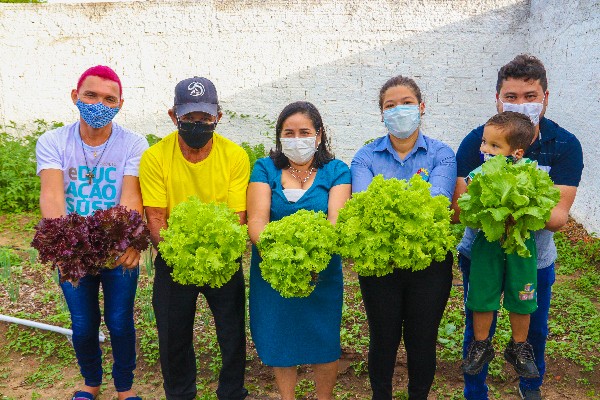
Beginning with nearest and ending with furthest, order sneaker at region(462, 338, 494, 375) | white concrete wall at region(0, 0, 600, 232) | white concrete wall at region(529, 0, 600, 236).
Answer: sneaker at region(462, 338, 494, 375) < white concrete wall at region(529, 0, 600, 236) < white concrete wall at region(0, 0, 600, 232)

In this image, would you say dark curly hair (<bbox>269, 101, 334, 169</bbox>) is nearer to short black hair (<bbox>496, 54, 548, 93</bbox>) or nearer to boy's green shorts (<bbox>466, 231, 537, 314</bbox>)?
boy's green shorts (<bbox>466, 231, 537, 314</bbox>)

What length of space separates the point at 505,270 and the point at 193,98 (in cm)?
243

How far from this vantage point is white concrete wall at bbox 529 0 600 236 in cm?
754

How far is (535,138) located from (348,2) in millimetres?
6316

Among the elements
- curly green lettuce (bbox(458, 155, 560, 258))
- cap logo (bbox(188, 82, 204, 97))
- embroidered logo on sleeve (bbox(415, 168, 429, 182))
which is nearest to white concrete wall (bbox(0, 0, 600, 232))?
embroidered logo on sleeve (bbox(415, 168, 429, 182))

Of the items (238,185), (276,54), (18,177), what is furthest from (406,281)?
(18,177)

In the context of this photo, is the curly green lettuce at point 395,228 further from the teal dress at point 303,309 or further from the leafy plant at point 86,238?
the leafy plant at point 86,238

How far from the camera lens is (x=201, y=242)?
336cm

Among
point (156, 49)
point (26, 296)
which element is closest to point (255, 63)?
point (156, 49)

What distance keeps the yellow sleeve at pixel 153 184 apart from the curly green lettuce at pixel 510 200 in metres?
2.03

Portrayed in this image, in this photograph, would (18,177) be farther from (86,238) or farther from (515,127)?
(515,127)

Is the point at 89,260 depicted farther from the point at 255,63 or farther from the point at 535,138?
the point at 255,63

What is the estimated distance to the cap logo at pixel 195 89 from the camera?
3.58 meters

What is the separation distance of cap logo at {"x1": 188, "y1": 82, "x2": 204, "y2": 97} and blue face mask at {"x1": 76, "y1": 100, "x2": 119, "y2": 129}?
67 centimetres
